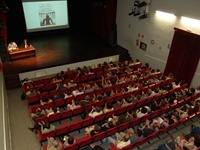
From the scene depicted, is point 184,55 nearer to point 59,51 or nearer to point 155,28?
point 155,28

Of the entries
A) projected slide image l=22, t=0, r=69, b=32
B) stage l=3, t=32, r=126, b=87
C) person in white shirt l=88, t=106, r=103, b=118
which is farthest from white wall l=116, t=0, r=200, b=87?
person in white shirt l=88, t=106, r=103, b=118

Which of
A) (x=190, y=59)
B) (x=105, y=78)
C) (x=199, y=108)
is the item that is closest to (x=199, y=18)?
(x=190, y=59)

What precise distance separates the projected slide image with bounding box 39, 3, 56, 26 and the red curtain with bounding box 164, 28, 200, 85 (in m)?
8.02

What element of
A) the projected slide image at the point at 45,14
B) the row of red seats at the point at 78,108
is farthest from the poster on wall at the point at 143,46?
the projected slide image at the point at 45,14

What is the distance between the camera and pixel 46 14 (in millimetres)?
13195

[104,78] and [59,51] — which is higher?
[59,51]

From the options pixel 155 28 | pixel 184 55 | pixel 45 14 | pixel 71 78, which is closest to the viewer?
pixel 71 78

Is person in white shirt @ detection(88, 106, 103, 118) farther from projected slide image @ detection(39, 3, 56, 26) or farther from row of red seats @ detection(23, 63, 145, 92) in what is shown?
projected slide image @ detection(39, 3, 56, 26)

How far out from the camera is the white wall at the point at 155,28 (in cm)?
912

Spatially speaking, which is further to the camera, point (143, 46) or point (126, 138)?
point (143, 46)

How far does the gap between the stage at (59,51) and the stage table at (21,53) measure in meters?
0.19

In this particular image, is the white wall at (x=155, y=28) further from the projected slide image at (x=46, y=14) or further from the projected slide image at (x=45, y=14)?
the projected slide image at (x=46, y=14)

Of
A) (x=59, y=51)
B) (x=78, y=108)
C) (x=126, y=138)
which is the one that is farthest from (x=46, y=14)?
(x=126, y=138)

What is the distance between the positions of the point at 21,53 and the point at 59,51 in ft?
7.14
